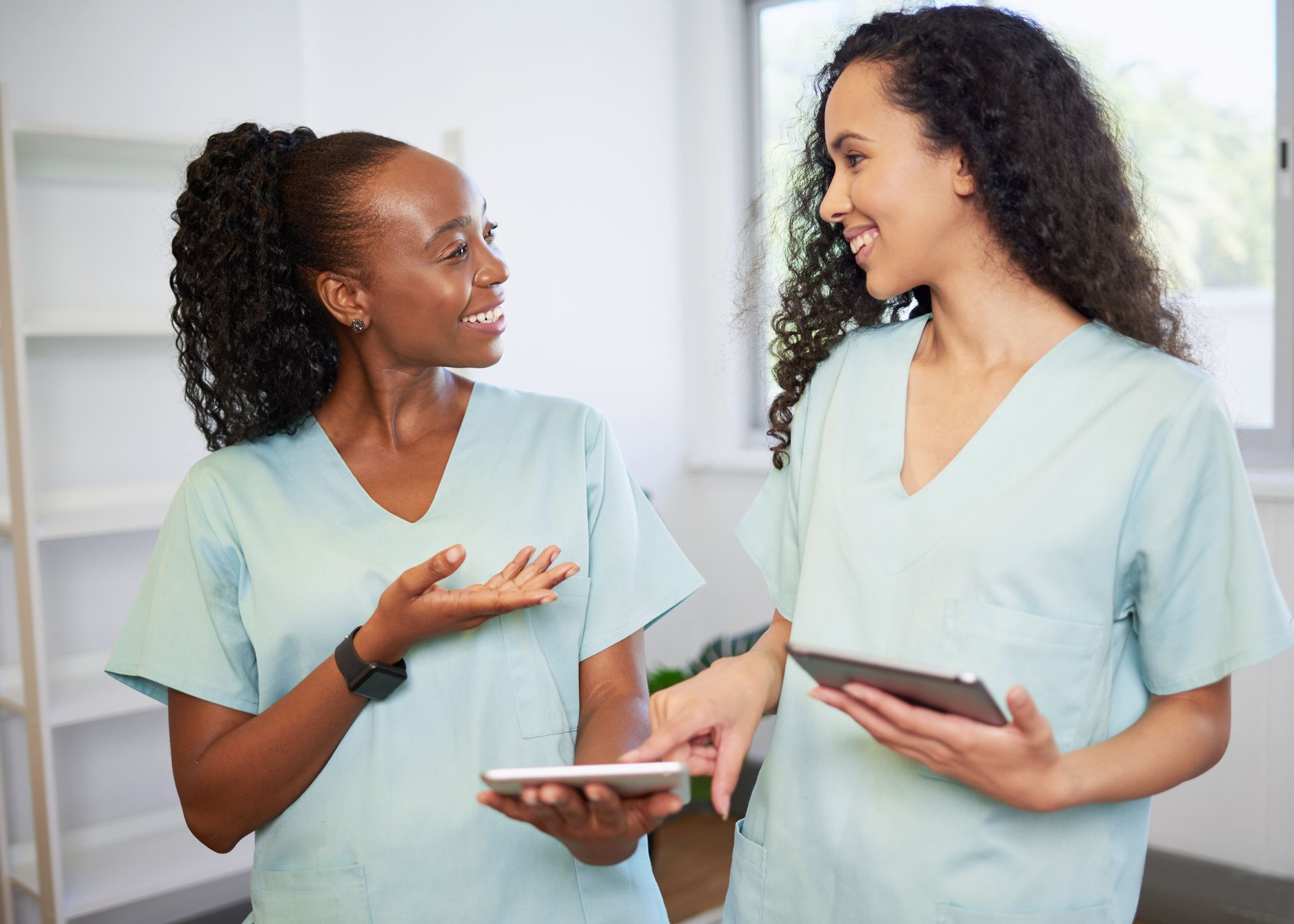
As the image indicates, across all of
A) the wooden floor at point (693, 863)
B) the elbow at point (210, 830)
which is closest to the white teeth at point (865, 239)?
the elbow at point (210, 830)

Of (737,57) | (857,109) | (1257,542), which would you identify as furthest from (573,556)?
(737,57)

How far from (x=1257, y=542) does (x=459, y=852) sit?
853mm

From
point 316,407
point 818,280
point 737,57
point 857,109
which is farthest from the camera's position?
point 737,57

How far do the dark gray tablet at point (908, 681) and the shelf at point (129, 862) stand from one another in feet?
6.02

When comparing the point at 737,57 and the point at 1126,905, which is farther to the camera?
the point at 737,57

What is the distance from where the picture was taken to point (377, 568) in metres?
1.29

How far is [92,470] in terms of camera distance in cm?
256

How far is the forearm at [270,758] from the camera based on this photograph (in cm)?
121

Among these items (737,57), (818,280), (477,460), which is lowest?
(477,460)

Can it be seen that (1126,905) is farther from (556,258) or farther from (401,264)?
(556,258)

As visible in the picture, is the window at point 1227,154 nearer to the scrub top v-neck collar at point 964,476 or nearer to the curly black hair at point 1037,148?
the curly black hair at point 1037,148

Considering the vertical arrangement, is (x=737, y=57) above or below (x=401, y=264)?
above

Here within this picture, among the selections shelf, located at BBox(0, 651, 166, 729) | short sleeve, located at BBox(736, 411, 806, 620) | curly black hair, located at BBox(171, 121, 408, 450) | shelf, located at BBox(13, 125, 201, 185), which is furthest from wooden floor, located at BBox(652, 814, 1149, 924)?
shelf, located at BBox(13, 125, 201, 185)

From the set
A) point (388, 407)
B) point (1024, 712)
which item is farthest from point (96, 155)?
point (1024, 712)
